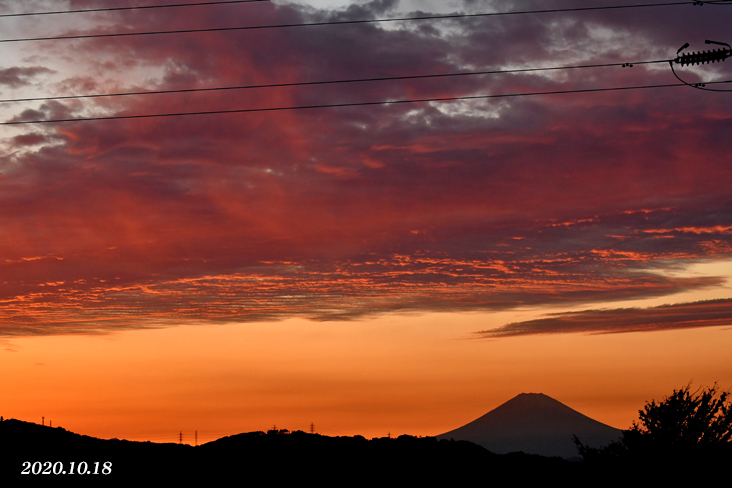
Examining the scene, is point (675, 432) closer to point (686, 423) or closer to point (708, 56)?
point (686, 423)

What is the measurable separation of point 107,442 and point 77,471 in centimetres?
1623

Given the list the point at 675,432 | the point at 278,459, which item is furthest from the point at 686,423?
the point at 278,459

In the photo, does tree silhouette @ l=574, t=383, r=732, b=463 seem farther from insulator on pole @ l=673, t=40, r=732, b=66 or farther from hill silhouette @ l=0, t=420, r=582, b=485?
insulator on pole @ l=673, t=40, r=732, b=66

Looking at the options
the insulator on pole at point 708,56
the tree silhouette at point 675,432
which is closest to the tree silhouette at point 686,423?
the tree silhouette at point 675,432

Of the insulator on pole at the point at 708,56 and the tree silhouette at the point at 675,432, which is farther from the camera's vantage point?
the tree silhouette at the point at 675,432

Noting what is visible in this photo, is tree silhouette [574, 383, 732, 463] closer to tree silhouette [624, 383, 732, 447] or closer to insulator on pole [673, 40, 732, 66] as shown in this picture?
tree silhouette [624, 383, 732, 447]

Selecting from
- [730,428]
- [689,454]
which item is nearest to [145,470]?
[689,454]

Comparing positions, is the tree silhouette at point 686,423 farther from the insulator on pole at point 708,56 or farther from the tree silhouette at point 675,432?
the insulator on pole at point 708,56

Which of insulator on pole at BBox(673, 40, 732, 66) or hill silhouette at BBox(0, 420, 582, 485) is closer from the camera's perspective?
insulator on pole at BBox(673, 40, 732, 66)

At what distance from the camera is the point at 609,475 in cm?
5903

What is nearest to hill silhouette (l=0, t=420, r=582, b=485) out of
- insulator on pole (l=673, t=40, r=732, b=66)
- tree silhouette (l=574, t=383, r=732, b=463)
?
tree silhouette (l=574, t=383, r=732, b=463)

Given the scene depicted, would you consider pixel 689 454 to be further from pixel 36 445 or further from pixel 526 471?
pixel 36 445

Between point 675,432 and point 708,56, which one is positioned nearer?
point 708,56

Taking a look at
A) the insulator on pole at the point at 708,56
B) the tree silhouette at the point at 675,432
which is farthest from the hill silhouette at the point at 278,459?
the insulator on pole at the point at 708,56
